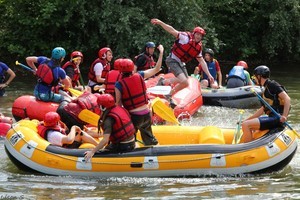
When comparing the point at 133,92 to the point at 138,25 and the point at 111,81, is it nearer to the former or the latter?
the point at 111,81

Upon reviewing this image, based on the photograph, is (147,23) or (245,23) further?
(245,23)

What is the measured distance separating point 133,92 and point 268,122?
1.74 m

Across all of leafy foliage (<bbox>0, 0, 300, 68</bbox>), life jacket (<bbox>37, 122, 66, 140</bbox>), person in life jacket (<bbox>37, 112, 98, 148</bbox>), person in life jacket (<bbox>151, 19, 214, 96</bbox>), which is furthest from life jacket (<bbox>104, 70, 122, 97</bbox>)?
leafy foliage (<bbox>0, 0, 300, 68</bbox>)

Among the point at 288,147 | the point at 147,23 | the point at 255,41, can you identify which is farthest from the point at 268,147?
the point at 255,41

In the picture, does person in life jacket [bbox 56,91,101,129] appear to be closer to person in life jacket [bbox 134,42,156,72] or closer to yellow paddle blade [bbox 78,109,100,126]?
yellow paddle blade [bbox 78,109,100,126]

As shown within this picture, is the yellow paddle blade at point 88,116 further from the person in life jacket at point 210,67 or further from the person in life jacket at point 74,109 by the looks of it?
the person in life jacket at point 210,67

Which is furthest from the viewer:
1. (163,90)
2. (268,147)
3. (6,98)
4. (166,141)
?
(6,98)

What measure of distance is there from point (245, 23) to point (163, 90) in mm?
10492

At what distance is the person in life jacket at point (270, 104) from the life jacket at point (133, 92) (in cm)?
139

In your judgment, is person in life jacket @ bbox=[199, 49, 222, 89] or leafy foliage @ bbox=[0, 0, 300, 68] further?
leafy foliage @ bbox=[0, 0, 300, 68]

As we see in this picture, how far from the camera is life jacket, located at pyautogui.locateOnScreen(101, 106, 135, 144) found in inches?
283

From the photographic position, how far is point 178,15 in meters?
17.0

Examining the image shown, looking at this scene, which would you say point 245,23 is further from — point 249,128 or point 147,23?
point 249,128

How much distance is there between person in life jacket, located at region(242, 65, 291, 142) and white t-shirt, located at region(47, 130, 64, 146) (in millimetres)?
2323
